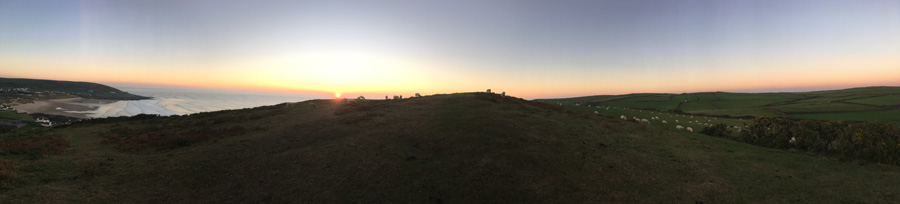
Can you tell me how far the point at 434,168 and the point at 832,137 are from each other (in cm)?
2537

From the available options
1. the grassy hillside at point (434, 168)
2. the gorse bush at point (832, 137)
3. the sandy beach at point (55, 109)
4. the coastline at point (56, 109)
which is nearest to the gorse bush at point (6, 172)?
the grassy hillside at point (434, 168)

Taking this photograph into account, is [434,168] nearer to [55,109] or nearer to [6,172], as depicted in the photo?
[6,172]

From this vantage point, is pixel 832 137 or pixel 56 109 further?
pixel 56 109

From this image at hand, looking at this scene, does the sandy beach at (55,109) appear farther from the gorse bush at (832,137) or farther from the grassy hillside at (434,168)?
the gorse bush at (832,137)

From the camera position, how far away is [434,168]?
1486cm

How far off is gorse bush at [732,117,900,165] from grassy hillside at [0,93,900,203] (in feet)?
4.10

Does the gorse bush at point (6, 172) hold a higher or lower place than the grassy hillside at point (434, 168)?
higher

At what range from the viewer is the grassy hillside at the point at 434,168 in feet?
39.9

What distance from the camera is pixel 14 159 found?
1528 centimetres

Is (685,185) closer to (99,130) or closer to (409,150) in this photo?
(409,150)

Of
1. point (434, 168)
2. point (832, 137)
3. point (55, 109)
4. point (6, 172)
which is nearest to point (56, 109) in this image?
point (55, 109)

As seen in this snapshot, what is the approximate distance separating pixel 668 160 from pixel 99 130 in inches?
1745

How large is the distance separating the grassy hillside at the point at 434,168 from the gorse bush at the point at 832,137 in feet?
4.10

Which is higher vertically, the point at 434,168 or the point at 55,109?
the point at 55,109
